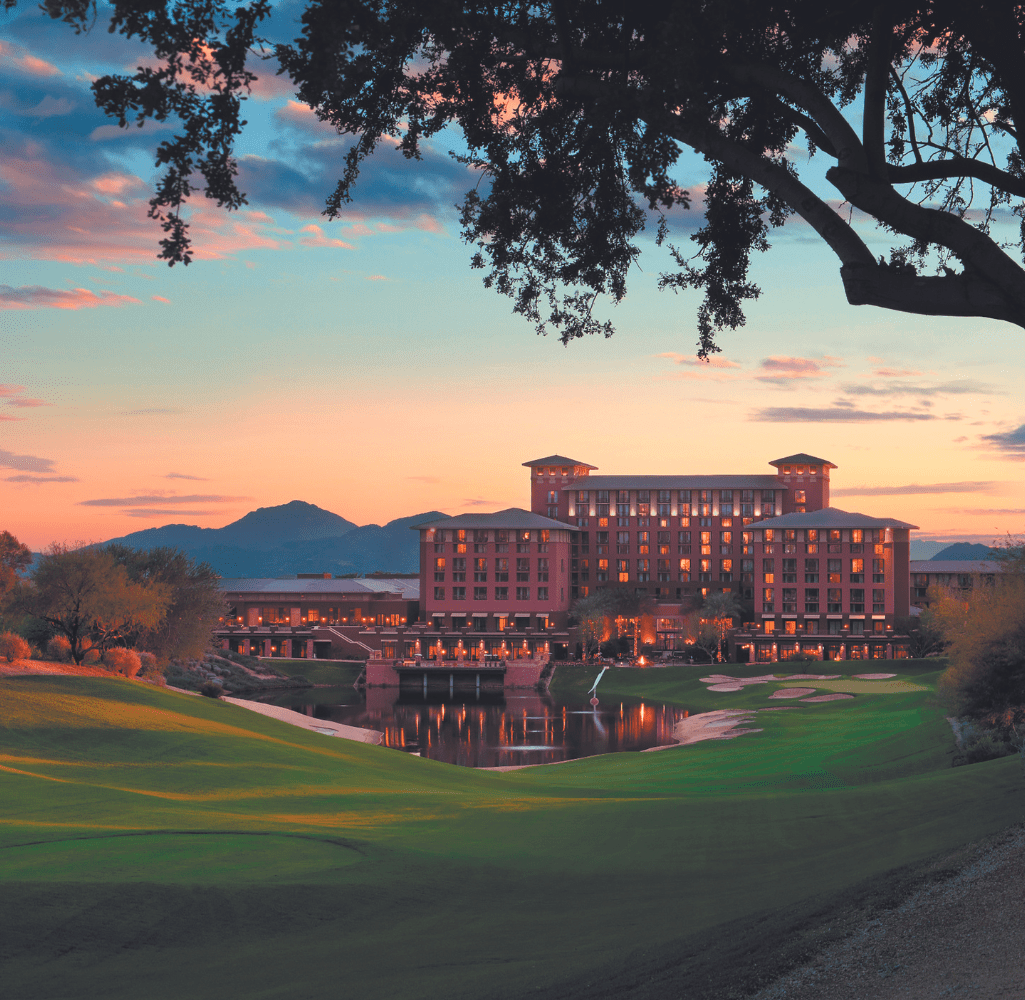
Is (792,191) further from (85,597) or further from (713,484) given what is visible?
(713,484)

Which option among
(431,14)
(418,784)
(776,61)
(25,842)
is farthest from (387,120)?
(418,784)

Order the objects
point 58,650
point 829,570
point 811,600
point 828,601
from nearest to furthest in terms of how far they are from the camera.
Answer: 1. point 58,650
2. point 828,601
3. point 829,570
4. point 811,600

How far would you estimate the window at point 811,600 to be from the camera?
162125 mm

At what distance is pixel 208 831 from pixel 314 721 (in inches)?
2512

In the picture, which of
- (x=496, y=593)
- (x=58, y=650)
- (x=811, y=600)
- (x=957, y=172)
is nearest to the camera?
(x=957, y=172)

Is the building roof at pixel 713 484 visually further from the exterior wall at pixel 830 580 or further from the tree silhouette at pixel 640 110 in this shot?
the tree silhouette at pixel 640 110

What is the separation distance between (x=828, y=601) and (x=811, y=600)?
270cm

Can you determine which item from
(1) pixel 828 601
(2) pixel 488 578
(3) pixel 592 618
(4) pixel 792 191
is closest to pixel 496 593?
(2) pixel 488 578

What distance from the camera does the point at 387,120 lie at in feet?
53.9

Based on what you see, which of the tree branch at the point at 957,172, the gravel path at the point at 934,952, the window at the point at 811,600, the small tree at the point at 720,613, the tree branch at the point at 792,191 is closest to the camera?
the gravel path at the point at 934,952

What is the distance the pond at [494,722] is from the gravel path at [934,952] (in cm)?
5698

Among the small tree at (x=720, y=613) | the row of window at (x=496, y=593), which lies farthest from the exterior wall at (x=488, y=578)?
the small tree at (x=720, y=613)

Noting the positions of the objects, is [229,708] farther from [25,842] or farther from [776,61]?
[776,61]

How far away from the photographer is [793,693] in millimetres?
100312
